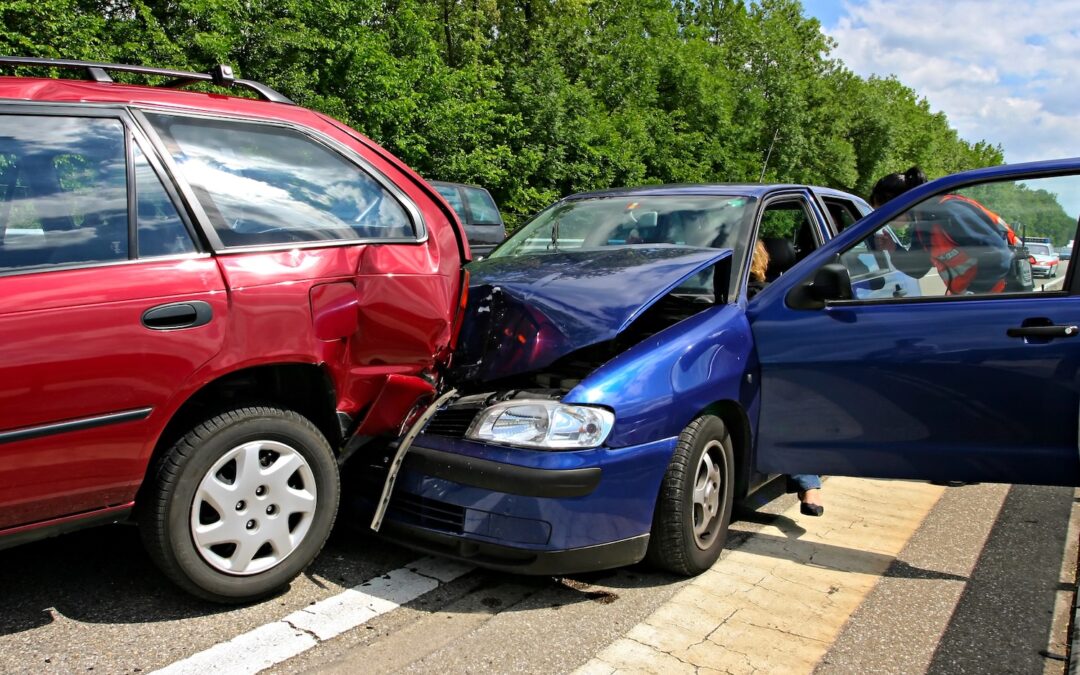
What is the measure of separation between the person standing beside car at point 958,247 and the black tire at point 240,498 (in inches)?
104

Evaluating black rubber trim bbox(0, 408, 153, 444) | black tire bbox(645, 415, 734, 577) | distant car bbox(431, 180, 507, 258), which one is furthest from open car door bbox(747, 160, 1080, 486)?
distant car bbox(431, 180, 507, 258)

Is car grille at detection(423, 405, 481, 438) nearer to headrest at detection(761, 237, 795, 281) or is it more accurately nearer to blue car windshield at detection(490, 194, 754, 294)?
blue car windshield at detection(490, 194, 754, 294)

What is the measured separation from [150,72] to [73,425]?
1565 millimetres

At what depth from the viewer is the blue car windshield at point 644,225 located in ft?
14.8

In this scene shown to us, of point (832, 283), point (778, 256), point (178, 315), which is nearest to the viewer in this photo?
point (178, 315)

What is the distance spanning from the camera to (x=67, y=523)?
276cm

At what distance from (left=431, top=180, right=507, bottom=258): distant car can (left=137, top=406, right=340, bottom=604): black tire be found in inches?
373

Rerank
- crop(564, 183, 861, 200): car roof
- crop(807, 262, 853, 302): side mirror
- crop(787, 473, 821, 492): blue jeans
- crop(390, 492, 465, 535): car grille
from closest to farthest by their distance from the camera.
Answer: crop(390, 492, 465, 535): car grille, crop(807, 262, 853, 302): side mirror, crop(787, 473, 821, 492): blue jeans, crop(564, 183, 861, 200): car roof

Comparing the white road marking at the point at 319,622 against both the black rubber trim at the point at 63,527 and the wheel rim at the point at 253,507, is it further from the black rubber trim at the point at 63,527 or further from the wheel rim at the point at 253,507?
the black rubber trim at the point at 63,527

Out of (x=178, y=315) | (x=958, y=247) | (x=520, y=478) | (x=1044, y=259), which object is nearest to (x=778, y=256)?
(x=958, y=247)

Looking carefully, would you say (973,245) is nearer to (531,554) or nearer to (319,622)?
(531,554)

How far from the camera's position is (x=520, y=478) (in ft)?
10.4

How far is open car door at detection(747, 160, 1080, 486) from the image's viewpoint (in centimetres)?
346

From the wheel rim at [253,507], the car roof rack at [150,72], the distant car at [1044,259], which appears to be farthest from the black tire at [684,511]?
the car roof rack at [150,72]
